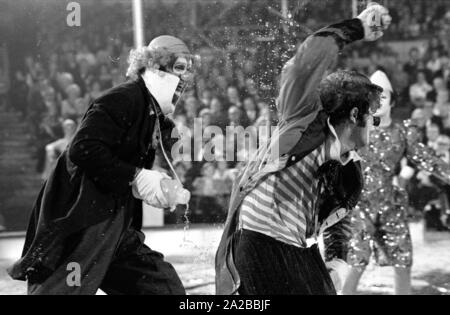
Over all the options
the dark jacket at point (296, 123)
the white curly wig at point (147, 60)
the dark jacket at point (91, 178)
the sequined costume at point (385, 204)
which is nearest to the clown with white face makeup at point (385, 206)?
the sequined costume at point (385, 204)

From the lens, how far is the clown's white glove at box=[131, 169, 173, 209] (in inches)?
120

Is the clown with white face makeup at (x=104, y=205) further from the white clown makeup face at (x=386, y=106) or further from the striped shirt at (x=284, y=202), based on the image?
the white clown makeup face at (x=386, y=106)

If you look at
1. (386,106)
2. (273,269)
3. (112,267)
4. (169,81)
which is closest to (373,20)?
(169,81)

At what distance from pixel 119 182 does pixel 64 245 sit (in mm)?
318

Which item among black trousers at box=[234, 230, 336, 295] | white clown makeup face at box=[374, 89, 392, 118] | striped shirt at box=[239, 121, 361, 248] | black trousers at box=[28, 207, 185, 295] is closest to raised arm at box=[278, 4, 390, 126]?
striped shirt at box=[239, 121, 361, 248]

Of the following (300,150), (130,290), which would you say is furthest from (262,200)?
(130,290)

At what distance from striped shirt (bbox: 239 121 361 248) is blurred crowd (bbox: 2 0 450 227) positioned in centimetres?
152

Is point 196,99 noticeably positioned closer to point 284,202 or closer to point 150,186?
point 150,186

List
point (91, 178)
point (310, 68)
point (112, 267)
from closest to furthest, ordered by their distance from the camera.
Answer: point (310, 68), point (91, 178), point (112, 267)

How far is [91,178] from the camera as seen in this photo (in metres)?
3.02

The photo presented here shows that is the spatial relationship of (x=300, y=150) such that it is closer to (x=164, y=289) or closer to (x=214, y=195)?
(x=164, y=289)

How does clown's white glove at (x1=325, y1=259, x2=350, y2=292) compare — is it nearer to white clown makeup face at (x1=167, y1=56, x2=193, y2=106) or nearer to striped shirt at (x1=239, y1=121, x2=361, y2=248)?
striped shirt at (x1=239, y1=121, x2=361, y2=248)

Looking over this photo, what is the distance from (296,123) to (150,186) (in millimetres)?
628

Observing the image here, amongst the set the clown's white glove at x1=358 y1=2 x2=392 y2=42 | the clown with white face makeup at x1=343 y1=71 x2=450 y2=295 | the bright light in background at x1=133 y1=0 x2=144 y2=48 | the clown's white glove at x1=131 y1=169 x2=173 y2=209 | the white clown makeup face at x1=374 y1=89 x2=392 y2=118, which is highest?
the bright light in background at x1=133 y1=0 x2=144 y2=48
